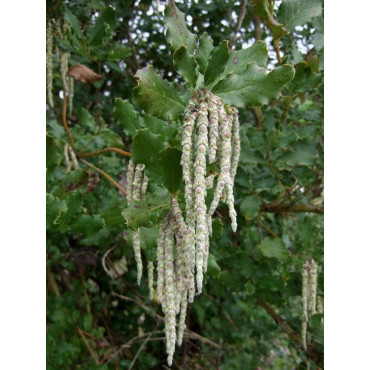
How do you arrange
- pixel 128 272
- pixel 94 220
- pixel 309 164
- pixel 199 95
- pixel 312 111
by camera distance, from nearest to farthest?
pixel 199 95 < pixel 94 220 < pixel 309 164 < pixel 312 111 < pixel 128 272

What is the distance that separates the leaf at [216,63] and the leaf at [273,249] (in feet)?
2.80

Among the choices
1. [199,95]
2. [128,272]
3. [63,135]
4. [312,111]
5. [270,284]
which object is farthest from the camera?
[128,272]

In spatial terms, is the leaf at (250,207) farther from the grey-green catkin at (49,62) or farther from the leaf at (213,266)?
the grey-green catkin at (49,62)

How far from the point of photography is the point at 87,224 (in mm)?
1198

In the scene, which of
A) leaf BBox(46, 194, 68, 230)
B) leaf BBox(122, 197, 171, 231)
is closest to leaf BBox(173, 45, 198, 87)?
leaf BBox(122, 197, 171, 231)

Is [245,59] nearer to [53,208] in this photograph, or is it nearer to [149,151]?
[149,151]

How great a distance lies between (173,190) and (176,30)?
12.6 inches

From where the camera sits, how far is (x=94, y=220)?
120 centimetres

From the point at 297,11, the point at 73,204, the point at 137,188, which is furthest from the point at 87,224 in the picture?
the point at 297,11

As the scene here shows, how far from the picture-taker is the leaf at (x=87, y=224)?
47.1 inches

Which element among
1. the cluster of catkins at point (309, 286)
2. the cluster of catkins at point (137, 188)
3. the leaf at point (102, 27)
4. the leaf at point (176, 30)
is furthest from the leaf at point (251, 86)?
the leaf at point (102, 27)

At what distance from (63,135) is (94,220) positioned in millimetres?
841

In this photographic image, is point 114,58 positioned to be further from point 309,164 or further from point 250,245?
point 250,245

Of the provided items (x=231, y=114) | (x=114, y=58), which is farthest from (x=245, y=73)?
(x=114, y=58)
